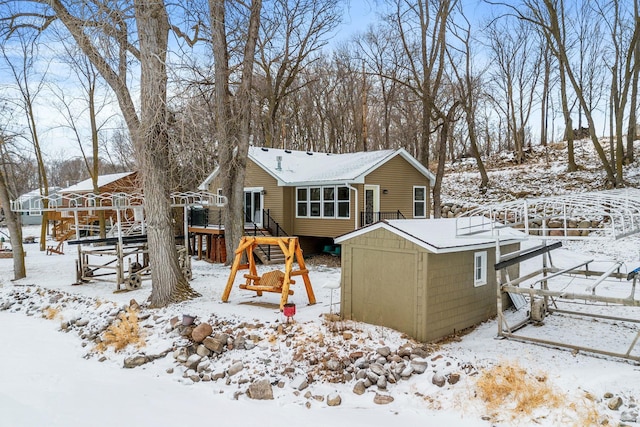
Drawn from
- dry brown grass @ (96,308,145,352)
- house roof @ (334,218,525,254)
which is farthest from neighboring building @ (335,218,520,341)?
dry brown grass @ (96,308,145,352)

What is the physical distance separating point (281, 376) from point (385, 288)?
253 centimetres

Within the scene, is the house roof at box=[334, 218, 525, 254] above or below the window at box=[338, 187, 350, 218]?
below

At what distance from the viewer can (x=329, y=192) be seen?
671 inches

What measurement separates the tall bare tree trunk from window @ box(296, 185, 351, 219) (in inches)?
289

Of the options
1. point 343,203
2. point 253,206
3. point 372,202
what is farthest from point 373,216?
point 253,206

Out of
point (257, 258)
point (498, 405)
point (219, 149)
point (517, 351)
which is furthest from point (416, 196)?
point (498, 405)

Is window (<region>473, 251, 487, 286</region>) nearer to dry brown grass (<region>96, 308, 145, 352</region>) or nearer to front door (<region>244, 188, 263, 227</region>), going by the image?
dry brown grass (<region>96, 308, 145, 352</region>)

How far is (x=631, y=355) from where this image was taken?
7.10 meters

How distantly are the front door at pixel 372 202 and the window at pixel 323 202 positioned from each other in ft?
2.40

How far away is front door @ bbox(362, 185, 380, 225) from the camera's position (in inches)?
653

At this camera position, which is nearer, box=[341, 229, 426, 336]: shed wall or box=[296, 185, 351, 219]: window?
box=[341, 229, 426, 336]: shed wall

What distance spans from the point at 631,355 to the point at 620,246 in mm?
10311

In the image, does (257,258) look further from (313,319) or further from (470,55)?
(470,55)

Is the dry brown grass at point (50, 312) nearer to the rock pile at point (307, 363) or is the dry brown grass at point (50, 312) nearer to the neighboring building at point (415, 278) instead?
the rock pile at point (307, 363)
